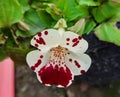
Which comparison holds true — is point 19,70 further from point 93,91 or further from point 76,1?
point 76,1

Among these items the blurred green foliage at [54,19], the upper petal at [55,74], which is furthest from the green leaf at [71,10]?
the upper petal at [55,74]

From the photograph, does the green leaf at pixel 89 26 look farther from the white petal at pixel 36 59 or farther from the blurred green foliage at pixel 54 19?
the white petal at pixel 36 59

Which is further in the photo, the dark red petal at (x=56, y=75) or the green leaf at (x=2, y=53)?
the green leaf at (x=2, y=53)

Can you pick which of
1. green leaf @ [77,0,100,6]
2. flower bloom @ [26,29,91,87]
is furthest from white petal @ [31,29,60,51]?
green leaf @ [77,0,100,6]

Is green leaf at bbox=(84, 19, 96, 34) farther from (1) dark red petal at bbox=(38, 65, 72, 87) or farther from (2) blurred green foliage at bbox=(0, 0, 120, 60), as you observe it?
(1) dark red petal at bbox=(38, 65, 72, 87)

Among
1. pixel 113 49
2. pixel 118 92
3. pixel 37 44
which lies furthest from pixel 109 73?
pixel 37 44
